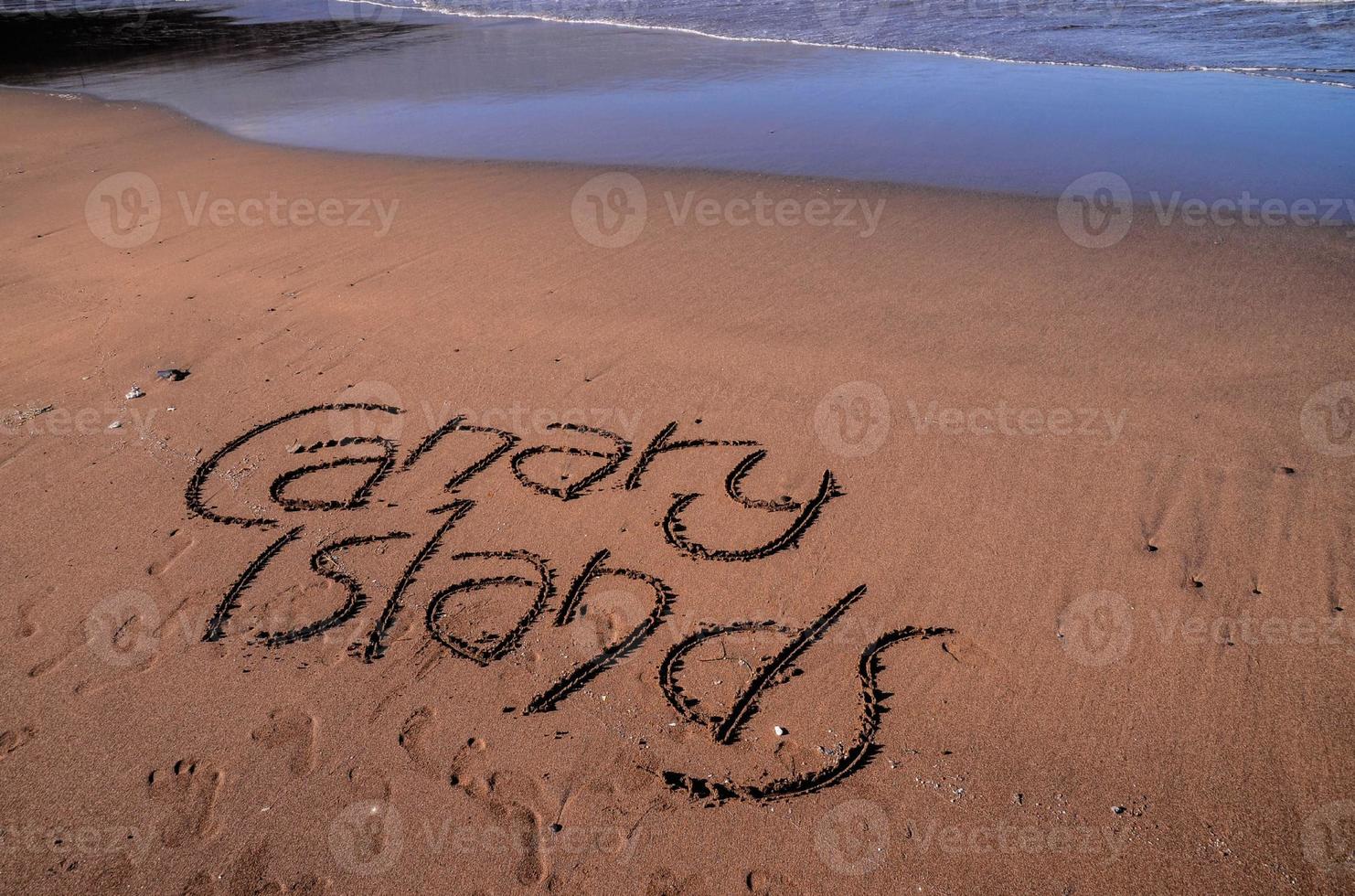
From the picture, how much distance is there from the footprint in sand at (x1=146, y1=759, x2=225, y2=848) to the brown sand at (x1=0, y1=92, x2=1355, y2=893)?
0.01 m

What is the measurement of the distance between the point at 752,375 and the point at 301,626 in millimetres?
2677

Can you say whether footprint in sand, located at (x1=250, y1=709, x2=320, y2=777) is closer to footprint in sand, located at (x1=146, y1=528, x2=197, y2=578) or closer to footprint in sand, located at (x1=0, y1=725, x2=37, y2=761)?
footprint in sand, located at (x1=0, y1=725, x2=37, y2=761)

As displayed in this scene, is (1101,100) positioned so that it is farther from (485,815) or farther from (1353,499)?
(485,815)

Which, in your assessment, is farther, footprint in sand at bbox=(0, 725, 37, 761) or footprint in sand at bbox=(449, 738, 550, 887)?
footprint in sand at bbox=(0, 725, 37, 761)

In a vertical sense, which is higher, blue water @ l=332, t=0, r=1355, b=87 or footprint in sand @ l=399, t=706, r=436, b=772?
blue water @ l=332, t=0, r=1355, b=87

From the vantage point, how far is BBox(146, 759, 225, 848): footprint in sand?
280 centimetres

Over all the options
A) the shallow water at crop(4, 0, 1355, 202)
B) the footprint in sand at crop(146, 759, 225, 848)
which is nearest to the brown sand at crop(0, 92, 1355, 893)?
the footprint in sand at crop(146, 759, 225, 848)

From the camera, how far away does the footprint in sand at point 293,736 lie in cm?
300

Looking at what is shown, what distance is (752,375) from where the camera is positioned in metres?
5.02

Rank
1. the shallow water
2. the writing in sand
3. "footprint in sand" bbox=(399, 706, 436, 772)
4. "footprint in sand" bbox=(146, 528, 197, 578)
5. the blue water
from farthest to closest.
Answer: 1. the blue water
2. the shallow water
3. "footprint in sand" bbox=(146, 528, 197, 578)
4. the writing in sand
5. "footprint in sand" bbox=(399, 706, 436, 772)


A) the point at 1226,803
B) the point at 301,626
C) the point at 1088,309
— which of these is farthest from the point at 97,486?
the point at 1088,309

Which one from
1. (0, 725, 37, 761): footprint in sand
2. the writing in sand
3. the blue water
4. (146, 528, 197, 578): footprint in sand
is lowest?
(0, 725, 37, 761): footprint in sand

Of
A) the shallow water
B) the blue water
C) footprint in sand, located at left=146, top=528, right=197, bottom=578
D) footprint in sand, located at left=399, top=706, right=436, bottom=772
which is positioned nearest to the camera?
footprint in sand, located at left=399, top=706, right=436, bottom=772

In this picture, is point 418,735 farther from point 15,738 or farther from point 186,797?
point 15,738
